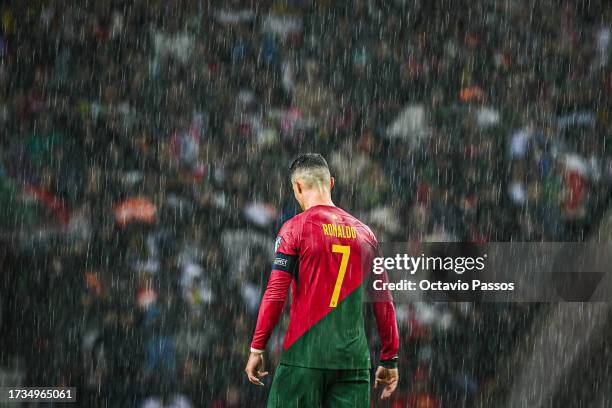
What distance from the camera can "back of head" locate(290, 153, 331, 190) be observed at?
3896mm

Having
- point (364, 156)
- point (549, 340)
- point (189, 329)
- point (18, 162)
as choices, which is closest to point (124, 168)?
point (18, 162)

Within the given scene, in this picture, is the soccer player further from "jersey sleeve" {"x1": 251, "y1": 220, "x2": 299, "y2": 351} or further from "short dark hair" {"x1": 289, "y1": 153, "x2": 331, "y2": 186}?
"short dark hair" {"x1": 289, "y1": 153, "x2": 331, "y2": 186}

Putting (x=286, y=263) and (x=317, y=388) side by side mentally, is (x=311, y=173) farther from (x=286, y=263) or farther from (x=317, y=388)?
(x=317, y=388)

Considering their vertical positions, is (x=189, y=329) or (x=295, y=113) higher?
(x=295, y=113)

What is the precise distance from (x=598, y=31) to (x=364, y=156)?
1.68m

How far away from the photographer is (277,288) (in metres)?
3.75

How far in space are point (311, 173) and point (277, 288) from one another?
0.57 meters

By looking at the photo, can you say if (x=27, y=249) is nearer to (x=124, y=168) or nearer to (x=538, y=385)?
(x=124, y=168)

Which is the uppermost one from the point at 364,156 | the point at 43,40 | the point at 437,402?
the point at 43,40

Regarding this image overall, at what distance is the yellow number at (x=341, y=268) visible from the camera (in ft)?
12.3

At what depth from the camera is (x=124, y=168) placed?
206 inches

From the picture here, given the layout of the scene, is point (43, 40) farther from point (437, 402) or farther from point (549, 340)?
point (549, 340)

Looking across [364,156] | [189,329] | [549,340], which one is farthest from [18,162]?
[549,340]

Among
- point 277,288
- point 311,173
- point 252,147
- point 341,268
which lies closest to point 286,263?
point 277,288
